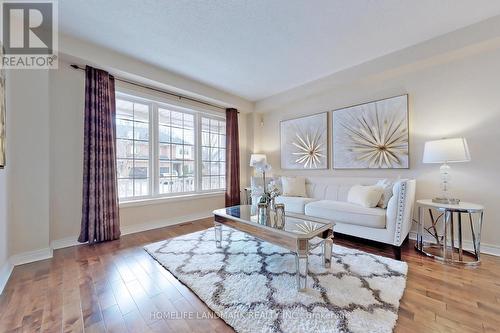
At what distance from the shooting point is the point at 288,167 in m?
4.32

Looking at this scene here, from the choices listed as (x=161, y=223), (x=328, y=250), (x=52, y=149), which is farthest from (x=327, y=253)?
(x=52, y=149)

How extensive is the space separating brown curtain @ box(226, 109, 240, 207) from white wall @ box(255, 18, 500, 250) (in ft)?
7.15

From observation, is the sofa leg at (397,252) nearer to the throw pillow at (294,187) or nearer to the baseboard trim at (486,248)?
the baseboard trim at (486,248)

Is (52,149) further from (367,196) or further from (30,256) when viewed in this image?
(367,196)

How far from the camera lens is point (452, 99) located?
2.52m

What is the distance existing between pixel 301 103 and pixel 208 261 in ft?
11.0

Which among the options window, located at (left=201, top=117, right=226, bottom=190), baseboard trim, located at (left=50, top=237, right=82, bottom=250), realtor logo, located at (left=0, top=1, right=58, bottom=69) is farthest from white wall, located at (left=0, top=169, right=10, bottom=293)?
window, located at (left=201, top=117, right=226, bottom=190)

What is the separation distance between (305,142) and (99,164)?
11.1 feet

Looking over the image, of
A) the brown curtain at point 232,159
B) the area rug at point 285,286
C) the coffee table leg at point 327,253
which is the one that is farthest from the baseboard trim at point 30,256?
the coffee table leg at point 327,253

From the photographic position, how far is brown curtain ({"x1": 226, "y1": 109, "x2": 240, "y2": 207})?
444 centimetres

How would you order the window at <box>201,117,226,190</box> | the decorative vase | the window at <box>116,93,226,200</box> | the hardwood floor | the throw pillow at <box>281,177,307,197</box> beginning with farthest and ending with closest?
the window at <box>201,117,226,190</box> < the throw pillow at <box>281,177,307,197</box> < the window at <box>116,93,226,200</box> < the decorative vase < the hardwood floor

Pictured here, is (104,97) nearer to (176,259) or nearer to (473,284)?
(176,259)

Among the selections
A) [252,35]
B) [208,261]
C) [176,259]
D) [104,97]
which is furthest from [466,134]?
[104,97]

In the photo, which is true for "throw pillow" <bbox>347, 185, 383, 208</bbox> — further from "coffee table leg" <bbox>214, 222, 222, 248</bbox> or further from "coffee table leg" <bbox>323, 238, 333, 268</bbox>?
"coffee table leg" <bbox>214, 222, 222, 248</bbox>
